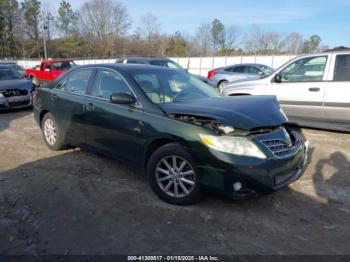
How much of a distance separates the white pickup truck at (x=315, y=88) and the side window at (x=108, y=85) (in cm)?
407

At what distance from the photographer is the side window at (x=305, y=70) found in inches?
269

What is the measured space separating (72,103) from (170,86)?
1.72 metres

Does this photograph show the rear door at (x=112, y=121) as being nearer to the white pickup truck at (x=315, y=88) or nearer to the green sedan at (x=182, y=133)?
the green sedan at (x=182, y=133)

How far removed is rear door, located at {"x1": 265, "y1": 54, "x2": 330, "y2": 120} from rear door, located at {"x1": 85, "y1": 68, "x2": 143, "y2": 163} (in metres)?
4.14

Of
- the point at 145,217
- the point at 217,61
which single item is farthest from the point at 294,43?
the point at 145,217

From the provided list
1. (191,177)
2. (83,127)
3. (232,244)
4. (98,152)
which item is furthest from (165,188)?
(83,127)

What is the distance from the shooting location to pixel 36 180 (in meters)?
4.63

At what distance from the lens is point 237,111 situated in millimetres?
3762

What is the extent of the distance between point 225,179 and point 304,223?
1.00 m

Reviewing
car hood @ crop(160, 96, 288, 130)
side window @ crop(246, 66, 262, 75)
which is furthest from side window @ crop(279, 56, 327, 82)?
side window @ crop(246, 66, 262, 75)

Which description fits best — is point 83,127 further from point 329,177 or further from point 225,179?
point 329,177

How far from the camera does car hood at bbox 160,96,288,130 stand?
3.57 metres

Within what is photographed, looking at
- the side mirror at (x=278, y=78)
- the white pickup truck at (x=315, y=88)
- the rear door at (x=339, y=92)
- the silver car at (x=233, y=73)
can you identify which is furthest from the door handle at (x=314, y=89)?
the silver car at (x=233, y=73)

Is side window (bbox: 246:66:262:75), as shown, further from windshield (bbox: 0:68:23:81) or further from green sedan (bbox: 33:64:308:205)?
green sedan (bbox: 33:64:308:205)
